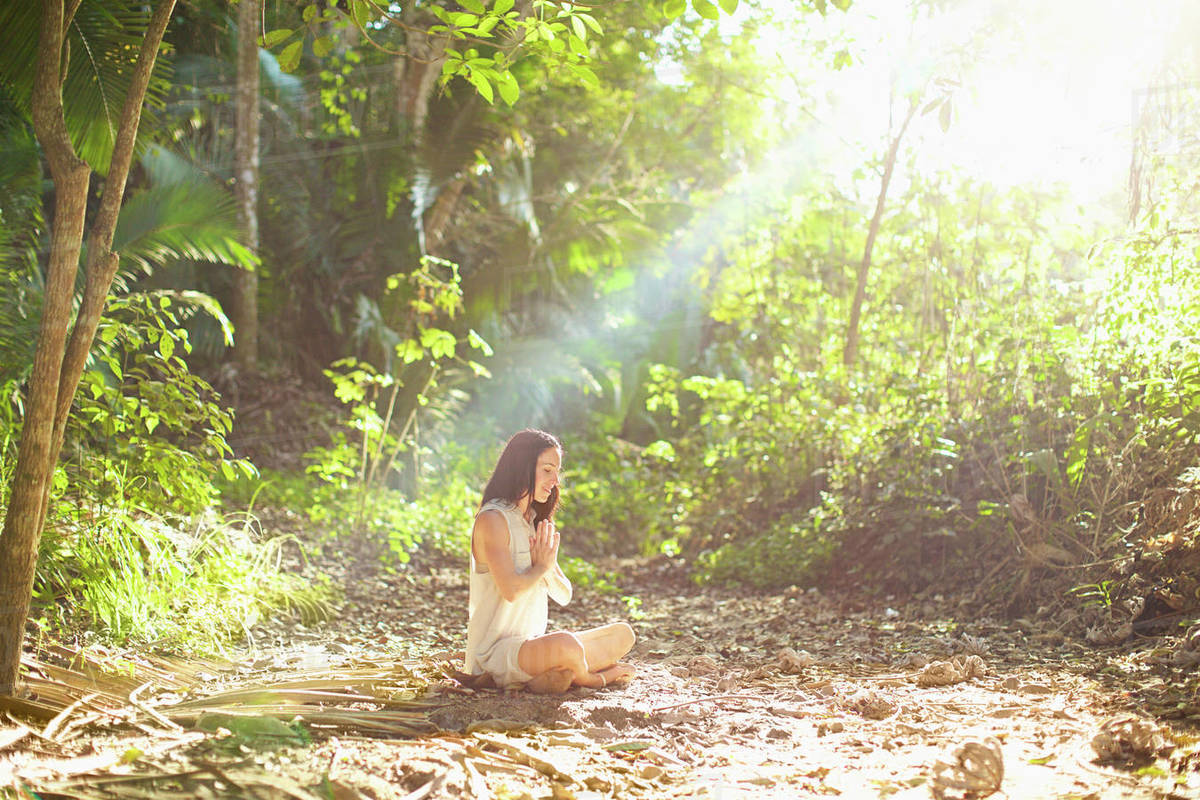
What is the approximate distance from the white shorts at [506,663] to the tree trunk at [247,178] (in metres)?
6.09

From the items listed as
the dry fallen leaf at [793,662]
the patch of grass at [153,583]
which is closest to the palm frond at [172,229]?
the patch of grass at [153,583]

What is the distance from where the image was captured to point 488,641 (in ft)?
12.7

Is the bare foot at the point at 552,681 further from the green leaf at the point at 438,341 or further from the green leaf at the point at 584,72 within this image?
the green leaf at the point at 438,341

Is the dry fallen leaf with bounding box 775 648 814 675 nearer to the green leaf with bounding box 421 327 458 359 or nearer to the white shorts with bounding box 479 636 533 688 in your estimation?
the white shorts with bounding box 479 636 533 688

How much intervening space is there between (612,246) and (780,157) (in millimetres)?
2315

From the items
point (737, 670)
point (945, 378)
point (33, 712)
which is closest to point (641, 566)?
point (945, 378)

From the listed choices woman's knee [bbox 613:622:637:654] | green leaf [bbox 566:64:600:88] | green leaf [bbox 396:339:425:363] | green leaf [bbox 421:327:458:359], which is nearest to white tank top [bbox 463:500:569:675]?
woman's knee [bbox 613:622:637:654]

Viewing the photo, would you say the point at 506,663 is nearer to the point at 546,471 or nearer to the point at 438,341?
the point at 546,471

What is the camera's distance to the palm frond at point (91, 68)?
5.50 meters

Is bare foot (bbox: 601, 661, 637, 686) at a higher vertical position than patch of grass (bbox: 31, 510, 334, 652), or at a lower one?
lower

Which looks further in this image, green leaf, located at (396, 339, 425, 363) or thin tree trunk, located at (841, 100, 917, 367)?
thin tree trunk, located at (841, 100, 917, 367)

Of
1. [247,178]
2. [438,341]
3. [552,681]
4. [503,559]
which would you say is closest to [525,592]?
[503,559]

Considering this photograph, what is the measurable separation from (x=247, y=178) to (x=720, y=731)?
7.65 meters

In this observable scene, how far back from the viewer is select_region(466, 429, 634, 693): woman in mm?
3744
